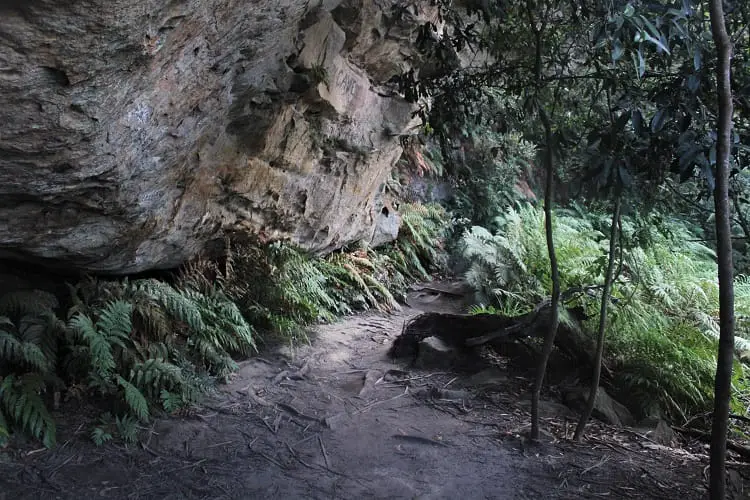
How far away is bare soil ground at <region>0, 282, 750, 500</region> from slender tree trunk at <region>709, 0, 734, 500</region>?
3.50ft

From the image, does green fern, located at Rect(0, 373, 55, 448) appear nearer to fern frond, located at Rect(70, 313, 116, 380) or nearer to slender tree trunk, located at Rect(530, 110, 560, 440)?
fern frond, located at Rect(70, 313, 116, 380)

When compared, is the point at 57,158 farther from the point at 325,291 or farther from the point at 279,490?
the point at 325,291

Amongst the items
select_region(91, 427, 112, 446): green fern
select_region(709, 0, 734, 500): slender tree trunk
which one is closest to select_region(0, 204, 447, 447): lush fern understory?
select_region(91, 427, 112, 446): green fern

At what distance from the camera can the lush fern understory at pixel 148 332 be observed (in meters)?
3.95

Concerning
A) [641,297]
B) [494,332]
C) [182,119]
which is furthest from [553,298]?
[182,119]

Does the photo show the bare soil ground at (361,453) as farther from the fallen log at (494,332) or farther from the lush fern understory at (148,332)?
the fallen log at (494,332)

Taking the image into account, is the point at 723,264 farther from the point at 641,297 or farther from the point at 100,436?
the point at 641,297

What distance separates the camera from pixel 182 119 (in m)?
4.03

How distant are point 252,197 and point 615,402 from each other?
406 centimetres

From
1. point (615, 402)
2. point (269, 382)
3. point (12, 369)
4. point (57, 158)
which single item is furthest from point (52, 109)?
point (615, 402)

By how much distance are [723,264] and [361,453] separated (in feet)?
8.70

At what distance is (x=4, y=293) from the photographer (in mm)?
4602

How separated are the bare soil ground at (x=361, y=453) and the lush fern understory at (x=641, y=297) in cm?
70

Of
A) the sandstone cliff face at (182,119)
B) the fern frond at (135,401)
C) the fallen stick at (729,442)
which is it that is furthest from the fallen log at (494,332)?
the fern frond at (135,401)
